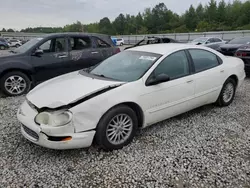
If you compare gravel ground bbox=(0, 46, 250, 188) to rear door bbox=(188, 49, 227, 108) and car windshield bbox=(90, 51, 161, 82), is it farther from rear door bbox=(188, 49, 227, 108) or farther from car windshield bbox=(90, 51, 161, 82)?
car windshield bbox=(90, 51, 161, 82)

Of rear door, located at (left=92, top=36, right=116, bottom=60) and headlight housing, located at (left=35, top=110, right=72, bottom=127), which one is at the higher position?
rear door, located at (left=92, top=36, right=116, bottom=60)

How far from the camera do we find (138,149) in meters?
3.05

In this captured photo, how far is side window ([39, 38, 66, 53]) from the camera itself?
5902 mm

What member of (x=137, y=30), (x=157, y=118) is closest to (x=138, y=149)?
(x=157, y=118)

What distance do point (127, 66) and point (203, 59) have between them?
1.51 m

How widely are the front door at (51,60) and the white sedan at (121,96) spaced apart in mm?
2425

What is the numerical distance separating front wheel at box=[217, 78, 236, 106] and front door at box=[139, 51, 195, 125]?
105 cm

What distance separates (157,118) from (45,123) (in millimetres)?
1629

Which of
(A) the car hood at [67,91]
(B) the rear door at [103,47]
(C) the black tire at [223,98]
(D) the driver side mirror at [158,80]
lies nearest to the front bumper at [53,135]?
(A) the car hood at [67,91]

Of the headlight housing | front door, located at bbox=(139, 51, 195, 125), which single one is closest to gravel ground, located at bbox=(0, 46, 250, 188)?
front door, located at bbox=(139, 51, 195, 125)

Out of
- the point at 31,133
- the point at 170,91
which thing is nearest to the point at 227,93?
the point at 170,91

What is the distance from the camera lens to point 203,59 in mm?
4102

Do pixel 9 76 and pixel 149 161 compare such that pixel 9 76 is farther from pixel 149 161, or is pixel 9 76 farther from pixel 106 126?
pixel 149 161

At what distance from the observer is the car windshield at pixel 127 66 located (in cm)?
332
